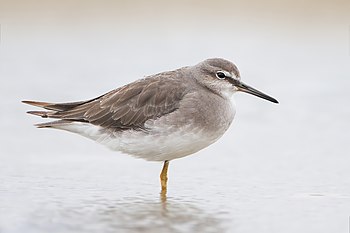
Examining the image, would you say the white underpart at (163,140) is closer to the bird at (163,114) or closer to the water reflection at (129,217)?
the bird at (163,114)

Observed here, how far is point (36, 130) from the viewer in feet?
36.8

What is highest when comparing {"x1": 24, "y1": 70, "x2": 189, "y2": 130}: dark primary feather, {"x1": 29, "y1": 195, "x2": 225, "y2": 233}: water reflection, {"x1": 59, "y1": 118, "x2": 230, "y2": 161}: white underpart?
{"x1": 24, "y1": 70, "x2": 189, "y2": 130}: dark primary feather

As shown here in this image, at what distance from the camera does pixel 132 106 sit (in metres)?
9.05

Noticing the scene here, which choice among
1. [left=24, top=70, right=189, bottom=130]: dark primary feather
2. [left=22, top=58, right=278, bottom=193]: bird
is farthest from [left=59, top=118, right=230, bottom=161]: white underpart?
[left=24, top=70, right=189, bottom=130]: dark primary feather

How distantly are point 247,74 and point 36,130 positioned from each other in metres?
5.33

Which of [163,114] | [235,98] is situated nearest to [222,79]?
[163,114]

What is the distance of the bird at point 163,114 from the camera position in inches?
339

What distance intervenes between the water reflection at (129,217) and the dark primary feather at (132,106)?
42.1 inches

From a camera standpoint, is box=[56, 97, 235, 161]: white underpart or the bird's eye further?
the bird's eye

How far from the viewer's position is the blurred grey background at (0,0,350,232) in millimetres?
8000

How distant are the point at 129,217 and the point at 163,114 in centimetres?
168

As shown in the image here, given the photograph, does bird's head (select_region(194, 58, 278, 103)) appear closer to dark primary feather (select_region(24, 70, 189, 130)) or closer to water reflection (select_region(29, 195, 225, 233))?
dark primary feather (select_region(24, 70, 189, 130))

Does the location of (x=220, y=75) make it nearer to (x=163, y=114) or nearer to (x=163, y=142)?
(x=163, y=114)

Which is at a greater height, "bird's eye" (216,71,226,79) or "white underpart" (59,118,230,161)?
"bird's eye" (216,71,226,79)
